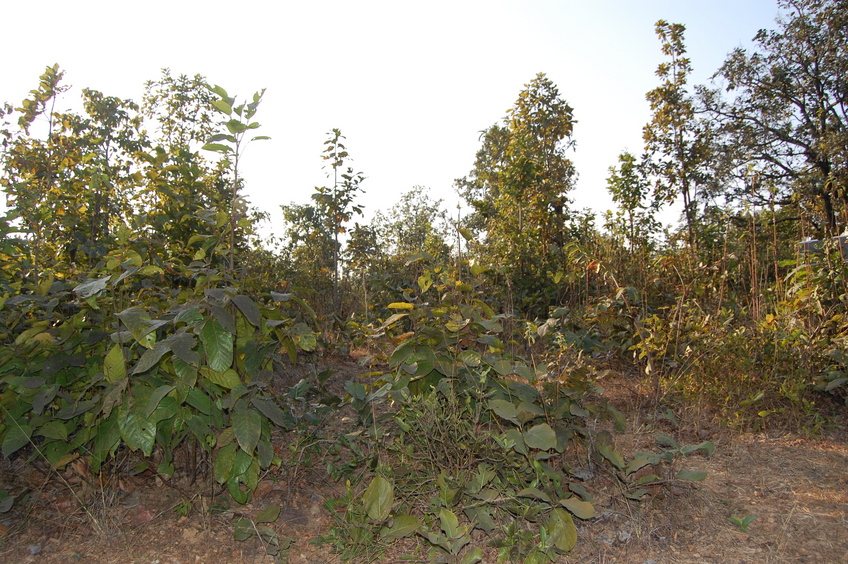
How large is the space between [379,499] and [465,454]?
450mm

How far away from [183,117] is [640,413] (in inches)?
224

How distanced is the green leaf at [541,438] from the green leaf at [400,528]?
504 millimetres

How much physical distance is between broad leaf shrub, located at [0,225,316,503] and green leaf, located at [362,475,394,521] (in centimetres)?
40

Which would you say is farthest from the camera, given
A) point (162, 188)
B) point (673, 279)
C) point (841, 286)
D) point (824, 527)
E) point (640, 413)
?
point (673, 279)

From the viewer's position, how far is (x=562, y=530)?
197 centimetres

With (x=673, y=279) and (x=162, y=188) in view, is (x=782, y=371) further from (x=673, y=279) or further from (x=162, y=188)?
(x=162, y=188)

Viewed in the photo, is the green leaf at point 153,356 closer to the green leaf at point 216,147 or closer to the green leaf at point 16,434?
the green leaf at point 16,434

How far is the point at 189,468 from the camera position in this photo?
2.32 meters

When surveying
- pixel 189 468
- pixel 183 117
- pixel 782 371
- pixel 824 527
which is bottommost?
pixel 824 527

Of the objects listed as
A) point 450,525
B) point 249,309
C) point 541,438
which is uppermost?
point 249,309

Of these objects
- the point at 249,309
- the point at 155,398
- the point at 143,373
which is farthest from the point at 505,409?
the point at 143,373

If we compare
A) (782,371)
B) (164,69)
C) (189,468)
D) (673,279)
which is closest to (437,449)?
(189,468)

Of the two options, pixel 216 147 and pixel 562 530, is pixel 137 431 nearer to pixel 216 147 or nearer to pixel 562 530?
pixel 216 147

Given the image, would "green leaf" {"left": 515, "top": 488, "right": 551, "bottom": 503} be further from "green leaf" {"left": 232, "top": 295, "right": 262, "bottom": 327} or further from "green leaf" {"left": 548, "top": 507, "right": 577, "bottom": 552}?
"green leaf" {"left": 232, "top": 295, "right": 262, "bottom": 327}
